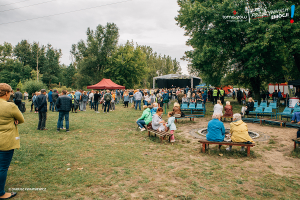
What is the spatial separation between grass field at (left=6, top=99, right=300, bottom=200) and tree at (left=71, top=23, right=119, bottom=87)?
4009 centimetres

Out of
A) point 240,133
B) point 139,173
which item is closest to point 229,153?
point 240,133

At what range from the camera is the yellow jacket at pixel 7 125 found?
3.24m

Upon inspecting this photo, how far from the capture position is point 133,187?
3895 mm

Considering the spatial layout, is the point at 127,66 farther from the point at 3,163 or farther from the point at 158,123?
the point at 3,163

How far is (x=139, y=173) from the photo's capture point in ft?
14.9

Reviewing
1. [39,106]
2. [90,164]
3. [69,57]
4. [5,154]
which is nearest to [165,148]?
[90,164]

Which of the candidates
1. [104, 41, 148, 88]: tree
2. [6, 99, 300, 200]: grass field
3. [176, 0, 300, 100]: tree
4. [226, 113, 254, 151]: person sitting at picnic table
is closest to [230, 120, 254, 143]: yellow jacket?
[226, 113, 254, 151]: person sitting at picnic table

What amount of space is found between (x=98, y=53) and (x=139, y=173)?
4353 cm

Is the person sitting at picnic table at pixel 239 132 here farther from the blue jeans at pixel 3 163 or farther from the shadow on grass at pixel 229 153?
the blue jeans at pixel 3 163

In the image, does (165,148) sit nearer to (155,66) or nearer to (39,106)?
(39,106)

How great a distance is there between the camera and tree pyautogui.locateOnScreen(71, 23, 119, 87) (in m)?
44.5

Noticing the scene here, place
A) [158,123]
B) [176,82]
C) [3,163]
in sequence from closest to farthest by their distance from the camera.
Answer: [3,163] < [158,123] < [176,82]

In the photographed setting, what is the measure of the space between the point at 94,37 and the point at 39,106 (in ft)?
134

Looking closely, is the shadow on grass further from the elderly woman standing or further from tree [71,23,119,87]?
tree [71,23,119,87]
